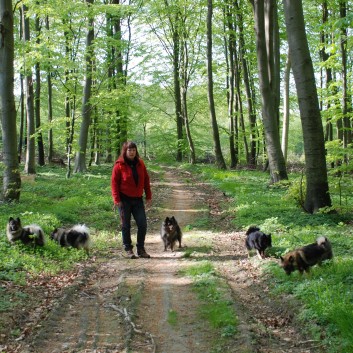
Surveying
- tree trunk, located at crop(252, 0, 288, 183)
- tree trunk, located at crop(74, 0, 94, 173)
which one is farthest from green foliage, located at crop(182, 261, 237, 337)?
tree trunk, located at crop(74, 0, 94, 173)

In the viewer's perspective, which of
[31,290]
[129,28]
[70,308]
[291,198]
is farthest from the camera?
[129,28]

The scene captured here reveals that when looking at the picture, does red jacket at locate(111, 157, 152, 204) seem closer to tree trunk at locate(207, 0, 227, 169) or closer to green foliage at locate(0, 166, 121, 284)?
green foliage at locate(0, 166, 121, 284)

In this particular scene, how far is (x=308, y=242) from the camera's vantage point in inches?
336

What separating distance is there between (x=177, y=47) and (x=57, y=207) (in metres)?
25.1

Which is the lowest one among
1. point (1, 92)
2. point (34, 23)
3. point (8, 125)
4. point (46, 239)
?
point (46, 239)

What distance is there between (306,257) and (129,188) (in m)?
3.96

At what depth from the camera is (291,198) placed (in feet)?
42.7

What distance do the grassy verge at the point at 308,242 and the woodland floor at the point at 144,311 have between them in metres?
0.25

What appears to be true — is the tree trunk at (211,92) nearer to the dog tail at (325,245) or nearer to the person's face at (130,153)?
the person's face at (130,153)

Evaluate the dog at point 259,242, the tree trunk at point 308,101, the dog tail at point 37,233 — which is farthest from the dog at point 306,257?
the dog tail at point 37,233

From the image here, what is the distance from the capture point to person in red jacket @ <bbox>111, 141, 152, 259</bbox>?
871cm

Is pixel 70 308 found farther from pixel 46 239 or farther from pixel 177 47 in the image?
pixel 177 47

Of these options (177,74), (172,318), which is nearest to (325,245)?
(172,318)

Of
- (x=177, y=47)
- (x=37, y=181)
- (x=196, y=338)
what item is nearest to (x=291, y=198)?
(x=196, y=338)
